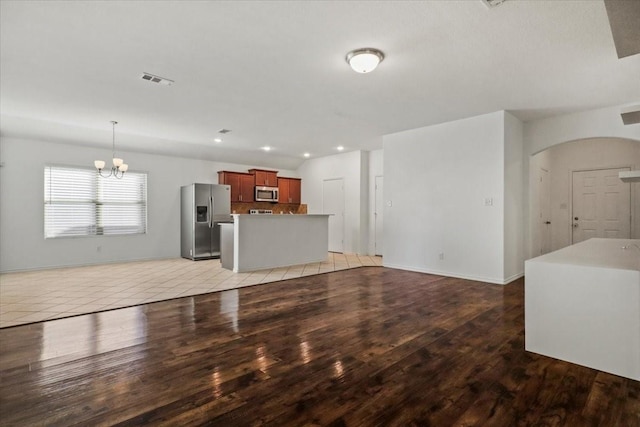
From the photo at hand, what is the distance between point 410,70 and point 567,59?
1.52 m

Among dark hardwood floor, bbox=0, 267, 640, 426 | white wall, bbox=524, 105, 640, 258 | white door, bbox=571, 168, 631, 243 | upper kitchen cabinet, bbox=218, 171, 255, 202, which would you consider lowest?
dark hardwood floor, bbox=0, 267, 640, 426

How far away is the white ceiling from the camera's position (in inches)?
98.6

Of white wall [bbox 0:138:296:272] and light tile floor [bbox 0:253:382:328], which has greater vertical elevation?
white wall [bbox 0:138:296:272]

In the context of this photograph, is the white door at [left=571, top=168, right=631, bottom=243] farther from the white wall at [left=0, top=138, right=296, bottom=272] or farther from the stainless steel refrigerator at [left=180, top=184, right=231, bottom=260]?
the white wall at [left=0, top=138, right=296, bottom=272]

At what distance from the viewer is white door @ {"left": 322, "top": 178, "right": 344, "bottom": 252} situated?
343 inches

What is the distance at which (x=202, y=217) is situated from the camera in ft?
25.1

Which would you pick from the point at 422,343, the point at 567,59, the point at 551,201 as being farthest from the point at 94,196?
the point at 551,201

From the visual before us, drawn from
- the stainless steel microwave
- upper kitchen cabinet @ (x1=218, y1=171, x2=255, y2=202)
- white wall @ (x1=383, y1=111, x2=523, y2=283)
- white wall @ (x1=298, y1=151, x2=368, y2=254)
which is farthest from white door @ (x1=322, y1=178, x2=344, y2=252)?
white wall @ (x1=383, y1=111, x2=523, y2=283)

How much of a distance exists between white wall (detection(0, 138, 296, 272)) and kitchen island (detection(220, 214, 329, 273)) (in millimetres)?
2234

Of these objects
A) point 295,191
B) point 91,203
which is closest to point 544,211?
point 295,191

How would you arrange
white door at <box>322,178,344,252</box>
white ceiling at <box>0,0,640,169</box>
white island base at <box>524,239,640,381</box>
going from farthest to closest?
white door at <box>322,178,344,252</box>
white ceiling at <box>0,0,640,169</box>
white island base at <box>524,239,640,381</box>

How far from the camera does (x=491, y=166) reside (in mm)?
4973

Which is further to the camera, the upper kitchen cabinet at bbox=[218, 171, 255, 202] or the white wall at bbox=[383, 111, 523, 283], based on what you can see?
the upper kitchen cabinet at bbox=[218, 171, 255, 202]

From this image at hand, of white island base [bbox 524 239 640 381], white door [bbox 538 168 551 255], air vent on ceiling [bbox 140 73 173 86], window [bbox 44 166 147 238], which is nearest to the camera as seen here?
white island base [bbox 524 239 640 381]
